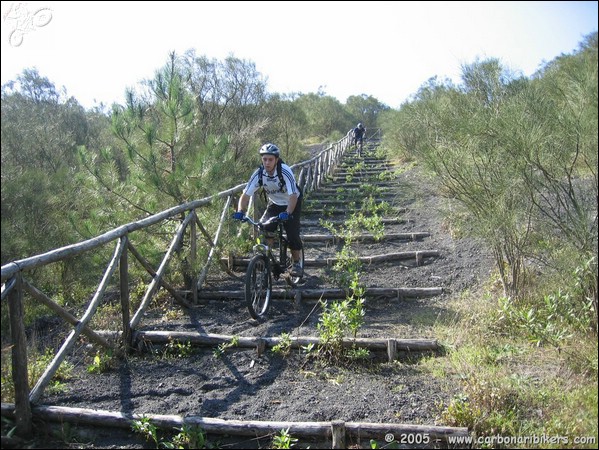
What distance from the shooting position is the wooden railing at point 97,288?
3.22m

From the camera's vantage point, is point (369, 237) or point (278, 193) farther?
point (369, 237)

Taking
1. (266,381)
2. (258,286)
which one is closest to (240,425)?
(266,381)

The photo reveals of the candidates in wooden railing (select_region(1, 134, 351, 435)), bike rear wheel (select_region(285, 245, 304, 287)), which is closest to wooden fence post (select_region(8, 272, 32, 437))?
wooden railing (select_region(1, 134, 351, 435))

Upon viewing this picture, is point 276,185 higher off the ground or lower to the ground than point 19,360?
higher

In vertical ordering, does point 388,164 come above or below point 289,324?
above

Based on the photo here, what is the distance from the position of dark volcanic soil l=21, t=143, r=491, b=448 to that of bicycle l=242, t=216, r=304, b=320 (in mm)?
176

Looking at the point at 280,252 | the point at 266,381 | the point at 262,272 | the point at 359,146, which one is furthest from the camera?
the point at 359,146

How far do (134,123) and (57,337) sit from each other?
2.75m

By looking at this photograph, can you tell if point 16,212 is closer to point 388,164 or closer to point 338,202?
point 338,202

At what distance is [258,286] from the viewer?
581 centimetres

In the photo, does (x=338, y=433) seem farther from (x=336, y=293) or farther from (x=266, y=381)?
(x=336, y=293)

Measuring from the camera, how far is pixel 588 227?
13.2 ft

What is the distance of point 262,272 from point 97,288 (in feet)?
5.90

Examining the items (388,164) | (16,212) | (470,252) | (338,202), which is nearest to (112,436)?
(16,212)
